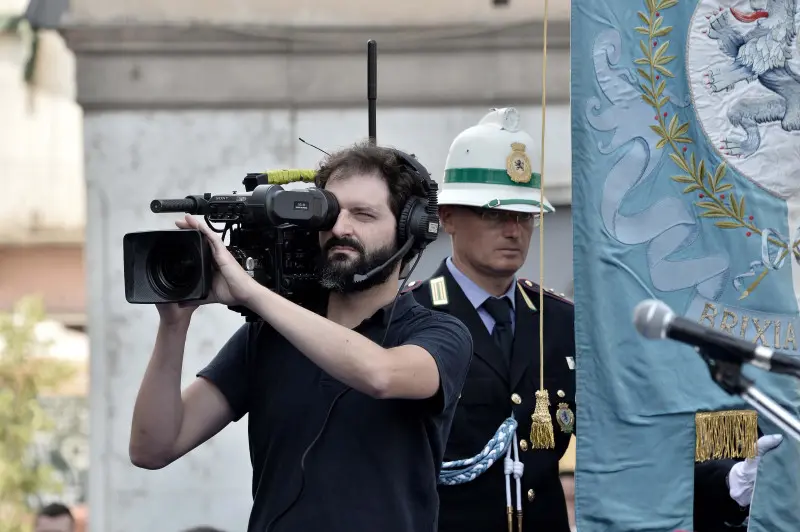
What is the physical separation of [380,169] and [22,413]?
5.49 m

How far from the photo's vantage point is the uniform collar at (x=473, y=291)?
13.8 ft

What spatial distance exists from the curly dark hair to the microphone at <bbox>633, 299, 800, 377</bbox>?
966 mm

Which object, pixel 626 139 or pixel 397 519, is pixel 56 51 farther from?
pixel 397 519

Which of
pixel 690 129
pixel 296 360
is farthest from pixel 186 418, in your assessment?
pixel 690 129

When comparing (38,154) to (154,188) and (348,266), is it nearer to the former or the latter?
(154,188)

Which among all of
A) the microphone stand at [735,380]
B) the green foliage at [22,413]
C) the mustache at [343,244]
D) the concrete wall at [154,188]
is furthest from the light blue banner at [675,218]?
the green foliage at [22,413]

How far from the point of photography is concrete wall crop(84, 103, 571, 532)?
696 centimetres

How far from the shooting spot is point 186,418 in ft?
9.28

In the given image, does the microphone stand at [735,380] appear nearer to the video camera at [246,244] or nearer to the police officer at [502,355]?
the video camera at [246,244]

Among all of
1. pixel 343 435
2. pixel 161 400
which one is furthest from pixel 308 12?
pixel 343 435

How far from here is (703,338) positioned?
1970 millimetres

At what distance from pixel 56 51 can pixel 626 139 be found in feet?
18.4

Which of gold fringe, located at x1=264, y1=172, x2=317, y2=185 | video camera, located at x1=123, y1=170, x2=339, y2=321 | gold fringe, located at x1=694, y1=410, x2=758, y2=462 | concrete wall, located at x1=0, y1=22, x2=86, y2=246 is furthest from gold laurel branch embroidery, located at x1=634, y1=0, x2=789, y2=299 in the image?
concrete wall, located at x1=0, y1=22, x2=86, y2=246

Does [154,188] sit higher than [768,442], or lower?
higher
